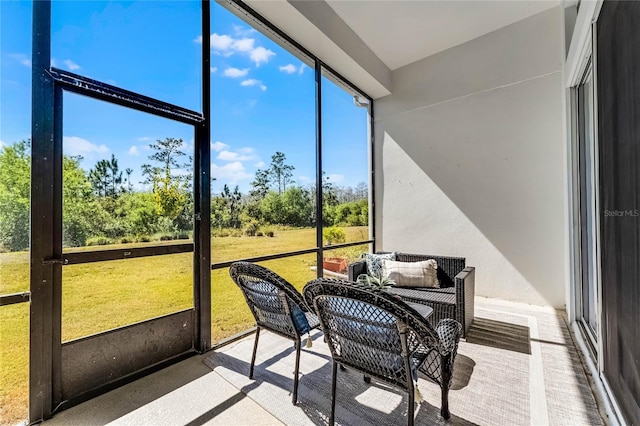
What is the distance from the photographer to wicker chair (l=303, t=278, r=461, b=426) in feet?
4.43

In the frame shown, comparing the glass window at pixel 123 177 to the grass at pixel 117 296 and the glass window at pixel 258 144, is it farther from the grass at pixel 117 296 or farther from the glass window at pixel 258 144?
the glass window at pixel 258 144

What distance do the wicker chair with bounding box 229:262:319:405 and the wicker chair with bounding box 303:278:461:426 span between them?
0.27 m

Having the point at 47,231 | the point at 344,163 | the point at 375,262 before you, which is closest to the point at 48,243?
the point at 47,231

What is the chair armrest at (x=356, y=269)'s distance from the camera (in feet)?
11.4

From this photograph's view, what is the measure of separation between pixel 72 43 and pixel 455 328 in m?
3.16

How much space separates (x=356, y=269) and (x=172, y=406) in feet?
7.26

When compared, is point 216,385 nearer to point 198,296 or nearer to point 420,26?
point 198,296

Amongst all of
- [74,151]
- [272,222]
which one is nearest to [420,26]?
[272,222]

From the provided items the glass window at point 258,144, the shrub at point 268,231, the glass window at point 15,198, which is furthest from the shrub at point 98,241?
the shrub at point 268,231

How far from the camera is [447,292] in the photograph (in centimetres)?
314

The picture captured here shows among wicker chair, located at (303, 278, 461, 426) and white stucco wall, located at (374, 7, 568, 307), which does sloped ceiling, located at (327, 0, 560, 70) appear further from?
wicker chair, located at (303, 278, 461, 426)

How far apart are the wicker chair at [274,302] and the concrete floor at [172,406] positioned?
26 centimetres

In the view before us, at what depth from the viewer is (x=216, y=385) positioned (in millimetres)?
2133

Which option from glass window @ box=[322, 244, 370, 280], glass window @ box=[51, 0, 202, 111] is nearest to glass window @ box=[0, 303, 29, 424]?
glass window @ box=[51, 0, 202, 111]
